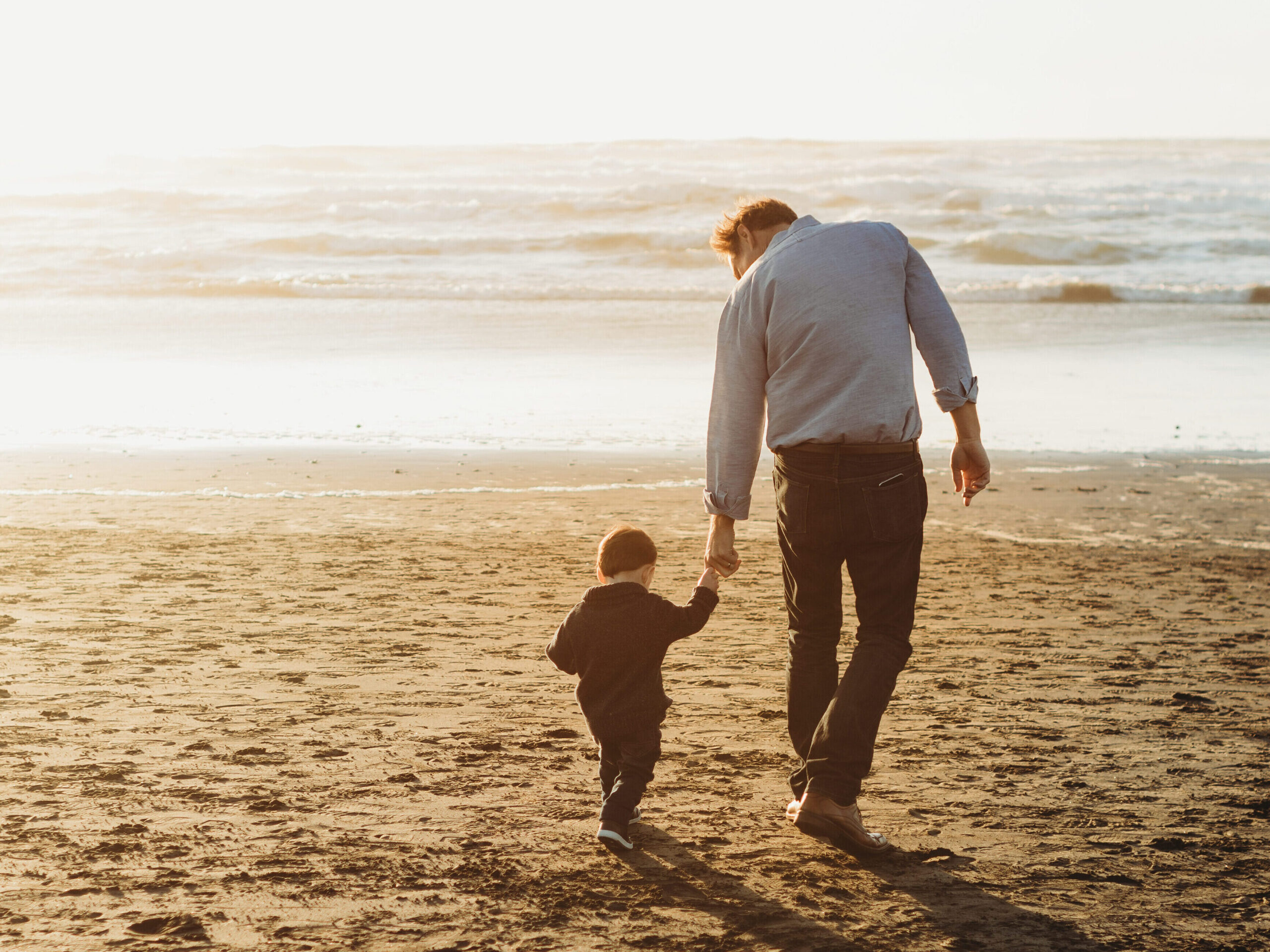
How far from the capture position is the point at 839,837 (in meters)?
3.47

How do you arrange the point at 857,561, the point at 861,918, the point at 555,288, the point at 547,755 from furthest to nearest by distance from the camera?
the point at 555,288 → the point at 547,755 → the point at 857,561 → the point at 861,918

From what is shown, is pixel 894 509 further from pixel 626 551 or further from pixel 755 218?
pixel 755 218

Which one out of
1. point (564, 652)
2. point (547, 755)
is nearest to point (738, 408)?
point (564, 652)

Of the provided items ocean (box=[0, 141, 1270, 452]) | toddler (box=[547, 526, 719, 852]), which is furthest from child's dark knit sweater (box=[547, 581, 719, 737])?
ocean (box=[0, 141, 1270, 452])

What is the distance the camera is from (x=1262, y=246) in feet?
119

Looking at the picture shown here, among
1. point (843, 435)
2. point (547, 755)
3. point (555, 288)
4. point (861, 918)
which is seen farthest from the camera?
point (555, 288)

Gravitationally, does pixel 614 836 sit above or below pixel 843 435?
below

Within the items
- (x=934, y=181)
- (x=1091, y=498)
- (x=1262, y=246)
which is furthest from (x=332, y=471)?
(x=934, y=181)

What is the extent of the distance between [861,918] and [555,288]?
26968 mm

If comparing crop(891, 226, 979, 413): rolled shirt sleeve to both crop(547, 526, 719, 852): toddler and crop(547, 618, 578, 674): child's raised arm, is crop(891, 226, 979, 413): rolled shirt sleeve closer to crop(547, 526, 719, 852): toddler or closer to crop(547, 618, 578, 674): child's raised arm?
crop(547, 526, 719, 852): toddler

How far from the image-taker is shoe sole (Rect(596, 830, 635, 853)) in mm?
3475

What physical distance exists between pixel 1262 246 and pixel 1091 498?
30337mm

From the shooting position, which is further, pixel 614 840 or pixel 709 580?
pixel 709 580

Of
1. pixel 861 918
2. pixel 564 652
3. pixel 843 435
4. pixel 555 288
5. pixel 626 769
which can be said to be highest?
pixel 555 288
